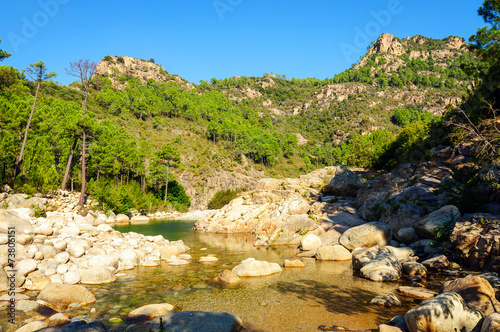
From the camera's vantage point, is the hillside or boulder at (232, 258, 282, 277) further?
the hillside

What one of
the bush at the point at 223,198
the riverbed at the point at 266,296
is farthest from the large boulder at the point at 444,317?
the bush at the point at 223,198

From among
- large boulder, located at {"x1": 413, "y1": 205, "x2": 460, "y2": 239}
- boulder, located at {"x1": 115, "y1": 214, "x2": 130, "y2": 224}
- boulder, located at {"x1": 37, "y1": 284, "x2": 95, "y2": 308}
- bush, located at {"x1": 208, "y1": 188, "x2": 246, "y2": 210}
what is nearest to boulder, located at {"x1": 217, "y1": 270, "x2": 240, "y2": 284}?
boulder, located at {"x1": 37, "y1": 284, "x2": 95, "y2": 308}

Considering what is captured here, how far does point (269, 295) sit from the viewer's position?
34.2 ft

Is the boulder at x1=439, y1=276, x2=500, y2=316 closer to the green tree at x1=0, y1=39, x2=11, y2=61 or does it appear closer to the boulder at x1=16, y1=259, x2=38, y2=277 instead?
the boulder at x1=16, y1=259, x2=38, y2=277

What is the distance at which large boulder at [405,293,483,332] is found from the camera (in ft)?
22.0

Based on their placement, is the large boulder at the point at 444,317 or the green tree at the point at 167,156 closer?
the large boulder at the point at 444,317

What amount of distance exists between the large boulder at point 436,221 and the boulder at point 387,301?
7.06 m

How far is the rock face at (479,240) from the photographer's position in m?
11.0

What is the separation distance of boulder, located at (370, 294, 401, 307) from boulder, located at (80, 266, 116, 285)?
32.9ft

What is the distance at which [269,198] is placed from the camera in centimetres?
3269

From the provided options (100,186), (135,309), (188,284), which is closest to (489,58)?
(188,284)

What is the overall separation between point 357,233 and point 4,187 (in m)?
32.1

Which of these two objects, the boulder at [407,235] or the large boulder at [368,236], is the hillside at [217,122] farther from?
the large boulder at [368,236]

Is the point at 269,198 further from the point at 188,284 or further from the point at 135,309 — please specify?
the point at 135,309
